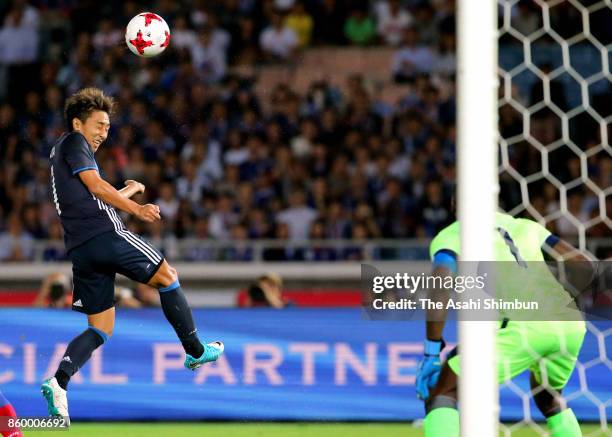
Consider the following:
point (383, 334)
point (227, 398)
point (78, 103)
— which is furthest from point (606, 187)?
point (78, 103)

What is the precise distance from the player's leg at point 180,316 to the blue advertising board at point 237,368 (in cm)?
202

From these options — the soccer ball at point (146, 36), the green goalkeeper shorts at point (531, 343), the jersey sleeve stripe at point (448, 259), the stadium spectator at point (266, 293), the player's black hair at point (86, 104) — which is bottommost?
the stadium spectator at point (266, 293)

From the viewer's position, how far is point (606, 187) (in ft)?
30.5

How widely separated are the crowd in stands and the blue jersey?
A: 414cm

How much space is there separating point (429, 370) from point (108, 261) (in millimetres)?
1577

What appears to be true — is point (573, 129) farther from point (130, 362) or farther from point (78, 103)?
point (78, 103)

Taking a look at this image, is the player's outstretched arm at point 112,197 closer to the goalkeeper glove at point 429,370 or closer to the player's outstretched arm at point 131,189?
the player's outstretched arm at point 131,189

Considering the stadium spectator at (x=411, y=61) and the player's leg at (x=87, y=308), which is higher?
the stadium spectator at (x=411, y=61)

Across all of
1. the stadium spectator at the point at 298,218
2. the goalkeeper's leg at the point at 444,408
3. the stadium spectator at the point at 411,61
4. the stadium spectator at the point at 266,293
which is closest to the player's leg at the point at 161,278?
the goalkeeper's leg at the point at 444,408

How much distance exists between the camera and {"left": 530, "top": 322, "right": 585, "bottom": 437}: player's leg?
5.14 meters

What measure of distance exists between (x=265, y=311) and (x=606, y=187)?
3081 mm

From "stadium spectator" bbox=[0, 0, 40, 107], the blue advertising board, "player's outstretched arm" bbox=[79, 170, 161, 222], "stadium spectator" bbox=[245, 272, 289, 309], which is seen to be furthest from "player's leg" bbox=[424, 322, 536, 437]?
"stadium spectator" bbox=[0, 0, 40, 107]

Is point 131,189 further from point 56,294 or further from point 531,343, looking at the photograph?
point 56,294

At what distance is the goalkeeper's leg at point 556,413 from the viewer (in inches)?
212
